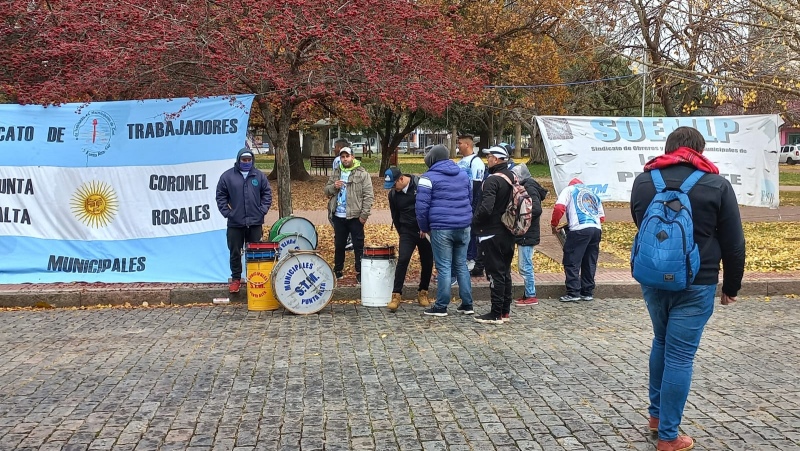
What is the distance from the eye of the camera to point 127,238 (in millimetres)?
9617

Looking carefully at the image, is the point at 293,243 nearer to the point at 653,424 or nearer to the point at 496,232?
the point at 496,232

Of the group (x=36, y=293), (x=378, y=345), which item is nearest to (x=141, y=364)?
(x=378, y=345)

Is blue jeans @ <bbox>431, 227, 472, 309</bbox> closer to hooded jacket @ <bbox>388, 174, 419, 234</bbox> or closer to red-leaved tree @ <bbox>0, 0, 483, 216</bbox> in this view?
hooded jacket @ <bbox>388, 174, 419, 234</bbox>

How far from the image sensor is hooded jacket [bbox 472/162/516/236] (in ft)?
24.7

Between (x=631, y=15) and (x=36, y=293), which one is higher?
(x=631, y=15)

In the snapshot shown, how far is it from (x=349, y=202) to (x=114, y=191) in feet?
9.51

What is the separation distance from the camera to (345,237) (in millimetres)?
10125

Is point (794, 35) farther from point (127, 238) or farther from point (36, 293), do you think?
point (36, 293)

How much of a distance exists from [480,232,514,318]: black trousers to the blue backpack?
11.4ft

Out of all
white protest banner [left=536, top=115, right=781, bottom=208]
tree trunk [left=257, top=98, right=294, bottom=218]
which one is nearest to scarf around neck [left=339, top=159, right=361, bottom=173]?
tree trunk [left=257, top=98, right=294, bottom=218]

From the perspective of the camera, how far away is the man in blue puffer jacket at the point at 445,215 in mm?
8016

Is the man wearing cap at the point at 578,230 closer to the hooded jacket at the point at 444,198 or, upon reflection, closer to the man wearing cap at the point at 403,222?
the hooded jacket at the point at 444,198

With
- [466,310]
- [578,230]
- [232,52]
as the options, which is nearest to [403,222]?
[466,310]

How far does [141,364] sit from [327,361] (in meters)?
1.51
